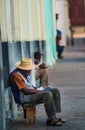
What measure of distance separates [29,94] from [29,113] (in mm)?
439

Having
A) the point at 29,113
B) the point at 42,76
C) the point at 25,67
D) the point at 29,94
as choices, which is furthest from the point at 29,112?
the point at 42,76

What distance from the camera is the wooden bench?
10.8 m

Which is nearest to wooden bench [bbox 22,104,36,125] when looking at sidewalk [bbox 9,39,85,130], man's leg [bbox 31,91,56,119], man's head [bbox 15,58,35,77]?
sidewalk [bbox 9,39,85,130]

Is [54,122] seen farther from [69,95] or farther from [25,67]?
[69,95]

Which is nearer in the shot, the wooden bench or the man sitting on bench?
the man sitting on bench

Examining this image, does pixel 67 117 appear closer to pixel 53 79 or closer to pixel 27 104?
pixel 27 104

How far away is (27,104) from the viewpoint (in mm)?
10797

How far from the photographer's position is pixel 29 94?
10.6 meters

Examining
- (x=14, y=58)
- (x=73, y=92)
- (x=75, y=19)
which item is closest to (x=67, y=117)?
(x=14, y=58)

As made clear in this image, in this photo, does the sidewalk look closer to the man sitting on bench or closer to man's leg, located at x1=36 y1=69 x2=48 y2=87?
the man sitting on bench

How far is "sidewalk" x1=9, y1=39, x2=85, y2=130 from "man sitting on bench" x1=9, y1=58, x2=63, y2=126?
274 millimetres

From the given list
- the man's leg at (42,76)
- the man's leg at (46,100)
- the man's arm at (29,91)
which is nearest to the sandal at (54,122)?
the man's leg at (46,100)

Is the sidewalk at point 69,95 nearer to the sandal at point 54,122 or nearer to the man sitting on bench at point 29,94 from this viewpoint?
the sandal at point 54,122

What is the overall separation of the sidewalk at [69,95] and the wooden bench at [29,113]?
10 centimetres
